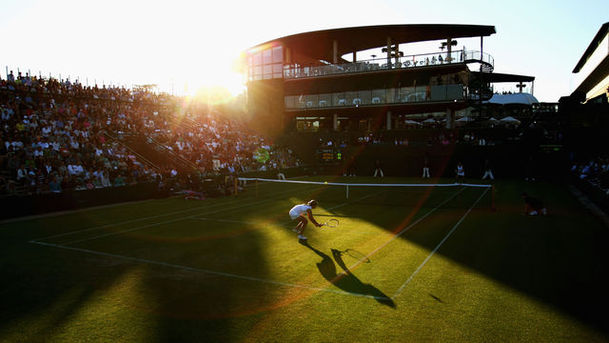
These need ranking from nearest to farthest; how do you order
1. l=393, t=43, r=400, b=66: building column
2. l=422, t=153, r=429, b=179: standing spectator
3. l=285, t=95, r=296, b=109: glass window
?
l=422, t=153, r=429, b=179: standing spectator → l=393, t=43, r=400, b=66: building column → l=285, t=95, r=296, b=109: glass window

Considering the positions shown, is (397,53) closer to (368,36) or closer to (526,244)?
(368,36)

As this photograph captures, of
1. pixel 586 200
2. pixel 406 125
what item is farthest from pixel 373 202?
pixel 406 125

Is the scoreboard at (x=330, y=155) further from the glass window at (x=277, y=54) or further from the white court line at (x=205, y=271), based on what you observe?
the white court line at (x=205, y=271)

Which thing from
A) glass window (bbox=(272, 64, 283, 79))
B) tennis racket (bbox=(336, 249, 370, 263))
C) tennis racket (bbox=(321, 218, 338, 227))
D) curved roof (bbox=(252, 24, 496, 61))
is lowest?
tennis racket (bbox=(321, 218, 338, 227))

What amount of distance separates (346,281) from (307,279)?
3.36 ft

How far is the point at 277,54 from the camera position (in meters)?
53.5

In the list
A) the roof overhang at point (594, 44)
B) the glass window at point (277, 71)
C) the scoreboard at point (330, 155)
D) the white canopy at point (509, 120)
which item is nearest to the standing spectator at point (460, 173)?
the white canopy at point (509, 120)

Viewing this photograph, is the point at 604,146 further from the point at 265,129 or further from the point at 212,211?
the point at 265,129

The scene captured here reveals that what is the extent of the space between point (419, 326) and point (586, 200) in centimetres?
2185

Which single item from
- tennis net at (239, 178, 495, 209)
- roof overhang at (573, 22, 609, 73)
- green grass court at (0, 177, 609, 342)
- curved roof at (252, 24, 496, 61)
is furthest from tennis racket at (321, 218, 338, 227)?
roof overhang at (573, 22, 609, 73)

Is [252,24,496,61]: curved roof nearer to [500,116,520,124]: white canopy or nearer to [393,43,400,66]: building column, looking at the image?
[393,43,400,66]: building column

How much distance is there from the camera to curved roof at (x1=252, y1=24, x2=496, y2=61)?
1751 inches

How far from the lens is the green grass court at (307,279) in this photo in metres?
7.34

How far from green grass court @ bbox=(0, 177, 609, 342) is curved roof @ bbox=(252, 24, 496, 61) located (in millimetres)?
32011
